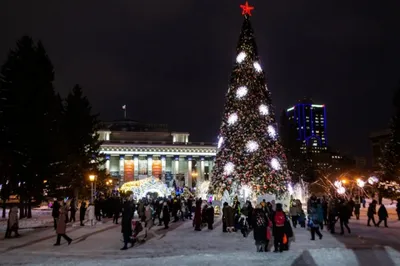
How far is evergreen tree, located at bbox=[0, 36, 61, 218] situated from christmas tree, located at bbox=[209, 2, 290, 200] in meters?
14.0

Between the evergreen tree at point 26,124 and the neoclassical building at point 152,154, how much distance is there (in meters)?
74.6

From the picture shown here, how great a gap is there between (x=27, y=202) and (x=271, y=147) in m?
19.6

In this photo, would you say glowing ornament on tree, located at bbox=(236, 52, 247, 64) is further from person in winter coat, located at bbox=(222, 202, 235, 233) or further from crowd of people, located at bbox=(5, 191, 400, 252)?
person in winter coat, located at bbox=(222, 202, 235, 233)

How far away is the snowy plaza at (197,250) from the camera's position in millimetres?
13320

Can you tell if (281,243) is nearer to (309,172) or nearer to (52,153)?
(52,153)

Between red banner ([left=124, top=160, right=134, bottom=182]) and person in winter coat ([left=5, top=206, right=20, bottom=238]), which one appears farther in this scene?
red banner ([left=124, top=160, right=134, bottom=182])

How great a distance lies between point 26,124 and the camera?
1335 inches

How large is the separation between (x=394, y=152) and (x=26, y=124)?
1354 inches

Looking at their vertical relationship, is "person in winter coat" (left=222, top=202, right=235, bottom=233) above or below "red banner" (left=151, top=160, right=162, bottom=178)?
below

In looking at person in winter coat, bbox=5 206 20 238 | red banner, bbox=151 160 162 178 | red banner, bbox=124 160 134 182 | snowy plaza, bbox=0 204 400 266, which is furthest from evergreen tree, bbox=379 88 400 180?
red banner, bbox=124 160 134 182

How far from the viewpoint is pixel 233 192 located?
30422 millimetres

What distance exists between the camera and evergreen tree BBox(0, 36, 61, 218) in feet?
111

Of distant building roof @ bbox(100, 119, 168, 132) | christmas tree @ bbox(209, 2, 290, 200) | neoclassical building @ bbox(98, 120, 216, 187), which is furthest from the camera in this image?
distant building roof @ bbox(100, 119, 168, 132)

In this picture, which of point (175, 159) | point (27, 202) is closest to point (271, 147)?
point (27, 202)
